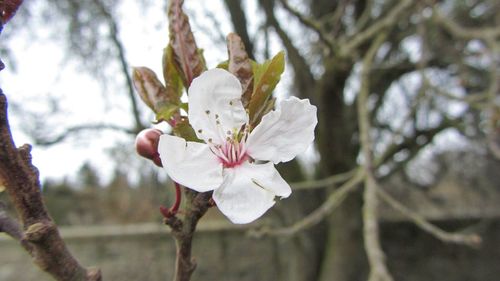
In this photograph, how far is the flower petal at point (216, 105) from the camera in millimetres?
Answer: 583

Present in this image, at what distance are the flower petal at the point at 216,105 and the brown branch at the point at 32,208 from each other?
197 millimetres

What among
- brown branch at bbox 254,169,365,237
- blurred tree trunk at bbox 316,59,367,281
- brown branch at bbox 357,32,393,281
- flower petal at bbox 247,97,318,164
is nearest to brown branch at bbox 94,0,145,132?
blurred tree trunk at bbox 316,59,367,281

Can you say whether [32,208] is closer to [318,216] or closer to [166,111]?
[166,111]

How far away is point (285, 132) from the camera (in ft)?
1.95

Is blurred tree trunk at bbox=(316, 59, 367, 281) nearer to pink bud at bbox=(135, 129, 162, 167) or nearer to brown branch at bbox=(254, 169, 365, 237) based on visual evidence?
brown branch at bbox=(254, 169, 365, 237)

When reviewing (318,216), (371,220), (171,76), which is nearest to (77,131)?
(318,216)

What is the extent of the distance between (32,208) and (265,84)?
0.31 m

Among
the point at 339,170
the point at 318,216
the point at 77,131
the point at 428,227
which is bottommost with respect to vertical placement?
the point at 339,170

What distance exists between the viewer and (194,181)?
54 cm

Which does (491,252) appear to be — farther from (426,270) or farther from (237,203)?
(237,203)

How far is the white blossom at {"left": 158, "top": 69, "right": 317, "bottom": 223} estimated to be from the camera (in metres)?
0.54

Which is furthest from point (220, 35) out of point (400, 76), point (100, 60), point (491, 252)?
point (491, 252)

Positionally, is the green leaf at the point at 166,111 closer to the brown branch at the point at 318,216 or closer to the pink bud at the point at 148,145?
the pink bud at the point at 148,145

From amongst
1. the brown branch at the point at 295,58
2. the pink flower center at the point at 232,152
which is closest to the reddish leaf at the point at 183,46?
the pink flower center at the point at 232,152
